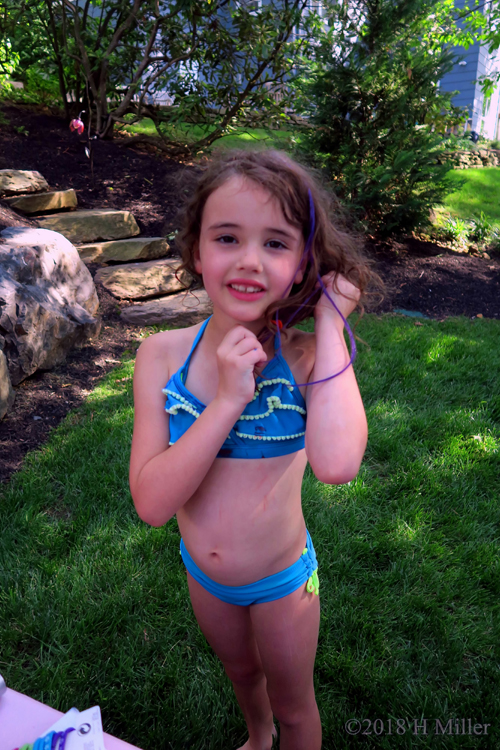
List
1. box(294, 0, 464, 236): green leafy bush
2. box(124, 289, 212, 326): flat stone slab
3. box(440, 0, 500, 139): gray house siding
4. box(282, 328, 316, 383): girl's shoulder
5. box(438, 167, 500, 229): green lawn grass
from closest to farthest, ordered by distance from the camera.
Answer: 1. box(282, 328, 316, 383): girl's shoulder
2. box(124, 289, 212, 326): flat stone slab
3. box(294, 0, 464, 236): green leafy bush
4. box(438, 167, 500, 229): green lawn grass
5. box(440, 0, 500, 139): gray house siding

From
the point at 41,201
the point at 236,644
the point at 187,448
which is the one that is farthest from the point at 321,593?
the point at 41,201

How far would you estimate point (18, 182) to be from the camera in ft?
16.8

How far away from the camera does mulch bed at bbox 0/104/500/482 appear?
5364mm

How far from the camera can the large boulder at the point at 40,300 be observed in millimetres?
3434

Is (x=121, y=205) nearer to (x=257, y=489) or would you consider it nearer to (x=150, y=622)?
(x=150, y=622)

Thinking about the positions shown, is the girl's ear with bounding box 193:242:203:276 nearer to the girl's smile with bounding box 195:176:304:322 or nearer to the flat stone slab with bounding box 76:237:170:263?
the girl's smile with bounding box 195:176:304:322

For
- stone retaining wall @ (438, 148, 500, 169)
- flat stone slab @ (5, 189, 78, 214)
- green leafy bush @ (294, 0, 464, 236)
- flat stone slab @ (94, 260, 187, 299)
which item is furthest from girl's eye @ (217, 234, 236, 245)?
stone retaining wall @ (438, 148, 500, 169)

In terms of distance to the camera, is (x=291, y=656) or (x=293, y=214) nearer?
(x=293, y=214)

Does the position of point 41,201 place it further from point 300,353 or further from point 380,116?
point 300,353

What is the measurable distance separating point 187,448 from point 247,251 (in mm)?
436

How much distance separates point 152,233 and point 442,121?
388 cm

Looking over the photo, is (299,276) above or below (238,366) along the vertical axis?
above

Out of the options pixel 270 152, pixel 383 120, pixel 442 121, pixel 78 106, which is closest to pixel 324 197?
pixel 270 152

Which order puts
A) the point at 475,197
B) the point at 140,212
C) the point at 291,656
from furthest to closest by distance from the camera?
1. the point at 475,197
2. the point at 140,212
3. the point at 291,656
